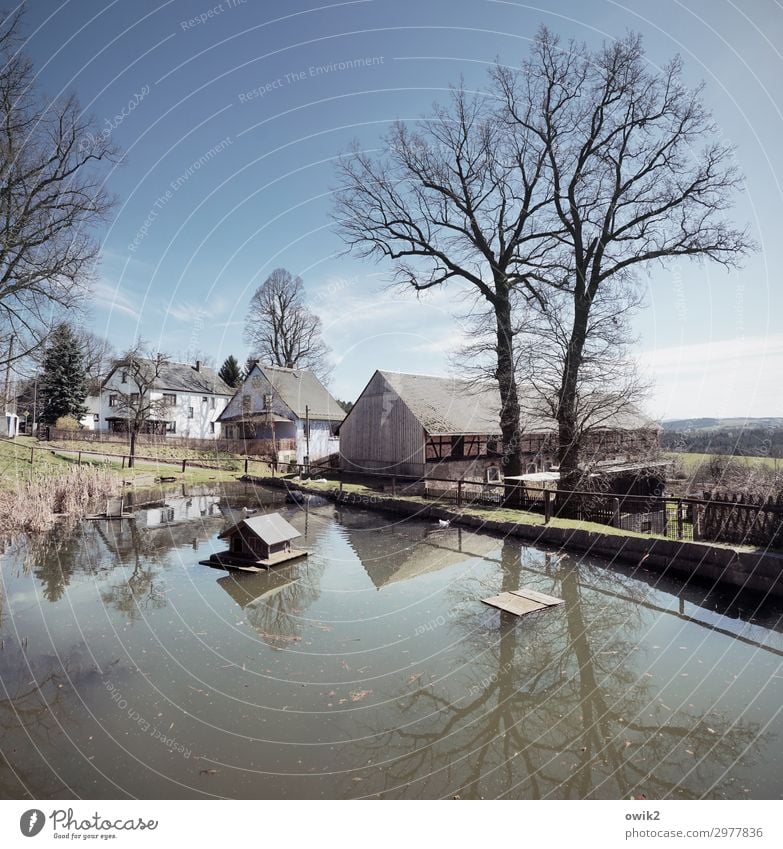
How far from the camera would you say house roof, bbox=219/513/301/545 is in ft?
39.8

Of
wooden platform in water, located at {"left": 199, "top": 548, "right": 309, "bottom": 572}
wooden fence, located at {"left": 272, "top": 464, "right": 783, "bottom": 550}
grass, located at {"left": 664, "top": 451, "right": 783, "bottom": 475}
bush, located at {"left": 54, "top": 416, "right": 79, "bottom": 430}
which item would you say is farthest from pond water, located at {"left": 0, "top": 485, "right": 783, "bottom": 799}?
bush, located at {"left": 54, "top": 416, "right": 79, "bottom": 430}

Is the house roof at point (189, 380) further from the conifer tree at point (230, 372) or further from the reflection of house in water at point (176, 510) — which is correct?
the reflection of house in water at point (176, 510)

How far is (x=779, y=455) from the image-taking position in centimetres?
1305

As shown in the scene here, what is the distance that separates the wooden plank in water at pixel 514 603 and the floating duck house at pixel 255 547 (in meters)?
5.44

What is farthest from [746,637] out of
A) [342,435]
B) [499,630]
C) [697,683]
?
[342,435]

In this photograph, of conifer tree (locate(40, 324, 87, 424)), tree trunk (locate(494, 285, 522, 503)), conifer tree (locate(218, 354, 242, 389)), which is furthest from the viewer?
conifer tree (locate(218, 354, 242, 389))

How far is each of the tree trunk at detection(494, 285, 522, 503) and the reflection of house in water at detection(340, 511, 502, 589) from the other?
5326 millimetres

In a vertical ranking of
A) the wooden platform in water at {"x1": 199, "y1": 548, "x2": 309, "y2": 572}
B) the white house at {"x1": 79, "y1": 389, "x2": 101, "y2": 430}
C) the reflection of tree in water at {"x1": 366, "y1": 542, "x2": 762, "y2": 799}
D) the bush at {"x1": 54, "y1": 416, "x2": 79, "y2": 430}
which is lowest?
the reflection of tree in water at {"x1": 366, "y1": 542, "x2": 762, "y2": 799}

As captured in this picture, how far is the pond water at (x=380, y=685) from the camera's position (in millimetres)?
4758

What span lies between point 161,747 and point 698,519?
13.1 meters

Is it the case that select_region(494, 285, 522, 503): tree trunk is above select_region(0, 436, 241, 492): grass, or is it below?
above

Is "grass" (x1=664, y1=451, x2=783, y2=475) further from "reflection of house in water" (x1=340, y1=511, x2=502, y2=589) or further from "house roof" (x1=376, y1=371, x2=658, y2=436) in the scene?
"reflection of house in water" (x1=340, y1=511, x2=502, y2=589)

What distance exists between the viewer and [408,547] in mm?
14578

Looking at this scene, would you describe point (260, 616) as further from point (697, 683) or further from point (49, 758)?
point (697, 683)
